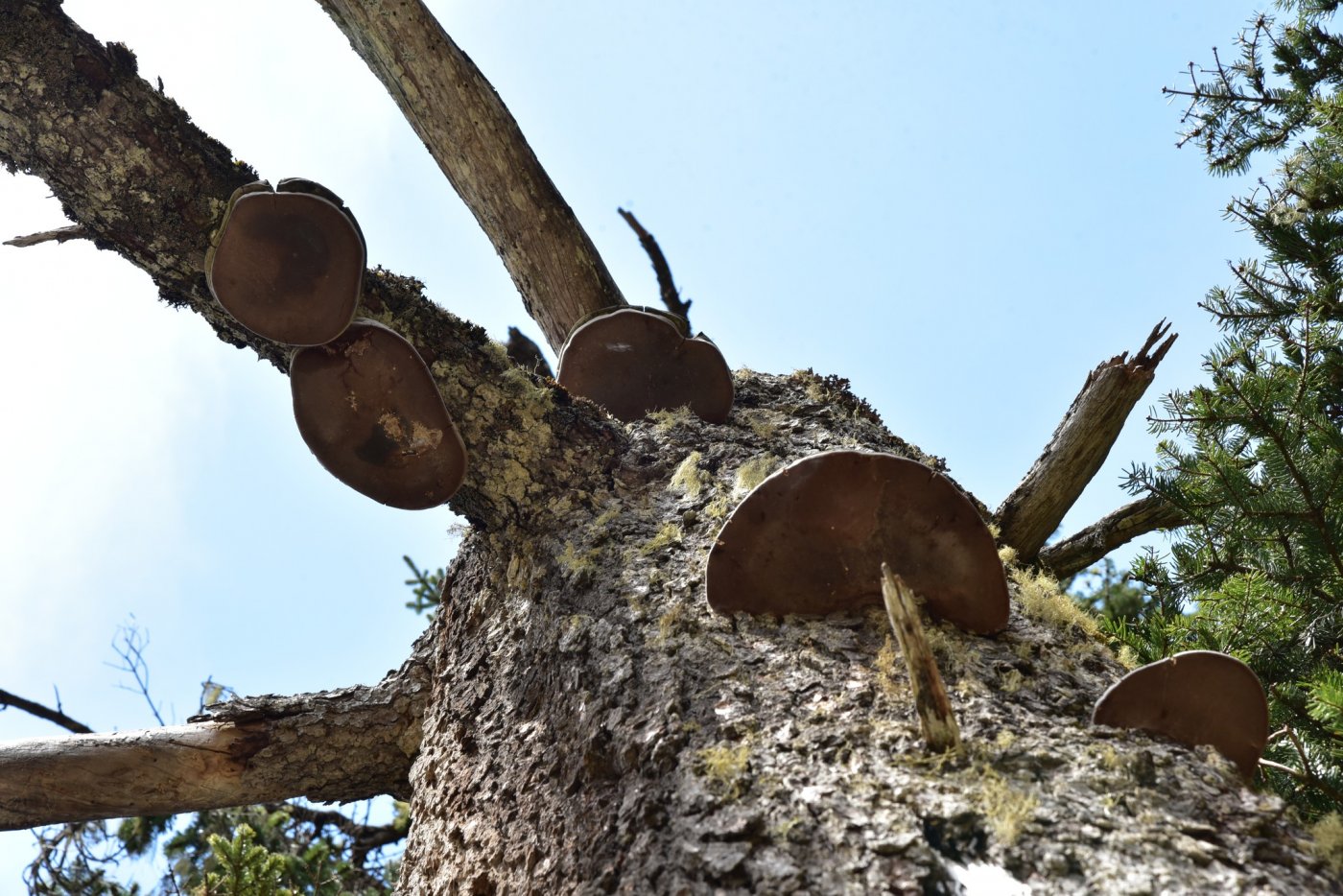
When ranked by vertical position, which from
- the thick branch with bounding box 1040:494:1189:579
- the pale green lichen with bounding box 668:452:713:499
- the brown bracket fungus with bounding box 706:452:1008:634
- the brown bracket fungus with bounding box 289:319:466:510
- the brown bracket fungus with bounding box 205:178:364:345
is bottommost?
the brown bracket fungus with bounding box 706:452:1008:634

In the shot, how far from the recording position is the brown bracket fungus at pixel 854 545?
6.50ft

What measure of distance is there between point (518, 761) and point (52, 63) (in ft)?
7.25

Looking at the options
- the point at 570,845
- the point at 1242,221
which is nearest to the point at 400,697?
the point at 570,845

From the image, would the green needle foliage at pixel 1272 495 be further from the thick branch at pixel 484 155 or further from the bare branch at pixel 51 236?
→ the bare branch at pixel 51 236

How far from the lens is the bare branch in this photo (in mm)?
2861

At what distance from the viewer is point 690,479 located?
2824mm

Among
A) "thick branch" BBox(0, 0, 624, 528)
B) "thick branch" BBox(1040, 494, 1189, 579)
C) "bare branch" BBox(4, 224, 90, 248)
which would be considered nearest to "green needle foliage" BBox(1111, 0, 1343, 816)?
"thick branch" BBox(1040, 494, 1189, 579)

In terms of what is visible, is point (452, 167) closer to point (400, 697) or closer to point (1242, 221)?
point (400, 697)

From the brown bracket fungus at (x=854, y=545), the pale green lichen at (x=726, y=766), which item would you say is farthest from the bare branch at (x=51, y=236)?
the pale green lichen at (x=726, y=766)

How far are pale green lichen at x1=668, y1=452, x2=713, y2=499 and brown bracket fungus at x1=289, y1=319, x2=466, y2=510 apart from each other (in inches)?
24.7

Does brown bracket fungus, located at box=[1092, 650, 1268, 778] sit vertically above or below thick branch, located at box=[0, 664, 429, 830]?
below

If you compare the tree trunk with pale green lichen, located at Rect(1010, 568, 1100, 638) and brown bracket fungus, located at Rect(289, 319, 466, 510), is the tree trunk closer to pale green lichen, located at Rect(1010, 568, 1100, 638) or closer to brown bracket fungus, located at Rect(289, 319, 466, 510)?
pale green lichen, located at Rect(1010, 568, 1100, 638)

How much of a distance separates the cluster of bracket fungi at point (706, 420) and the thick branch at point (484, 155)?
676 mm

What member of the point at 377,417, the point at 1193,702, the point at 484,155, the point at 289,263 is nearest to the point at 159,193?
the point at 289,263
